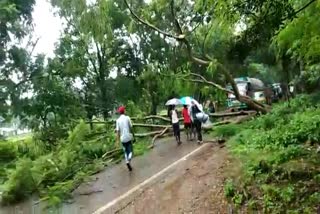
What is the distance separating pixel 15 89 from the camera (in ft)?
83.6

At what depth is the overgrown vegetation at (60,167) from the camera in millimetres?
12078

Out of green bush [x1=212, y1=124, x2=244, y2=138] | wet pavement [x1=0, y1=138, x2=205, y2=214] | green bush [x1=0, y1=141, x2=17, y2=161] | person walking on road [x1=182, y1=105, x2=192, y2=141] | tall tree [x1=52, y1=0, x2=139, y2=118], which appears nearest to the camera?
wet pavement [x1=0, y1=138, x2=205, y2=214]

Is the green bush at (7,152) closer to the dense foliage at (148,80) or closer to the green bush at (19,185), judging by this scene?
the dense foliage at (148,80)

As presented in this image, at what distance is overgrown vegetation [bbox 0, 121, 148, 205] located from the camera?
1208 centimetres

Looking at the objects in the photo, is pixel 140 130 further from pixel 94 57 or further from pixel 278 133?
pixel 94 57

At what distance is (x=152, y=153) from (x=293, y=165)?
8866 mm

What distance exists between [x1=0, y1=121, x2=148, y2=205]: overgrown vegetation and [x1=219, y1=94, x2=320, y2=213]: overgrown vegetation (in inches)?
184

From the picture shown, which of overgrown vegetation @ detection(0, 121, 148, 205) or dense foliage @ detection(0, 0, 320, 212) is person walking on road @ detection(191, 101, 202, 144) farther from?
overgrown vegetation @ detection(0, 121, 148, 205)

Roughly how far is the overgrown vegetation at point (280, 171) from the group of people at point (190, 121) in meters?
3.81

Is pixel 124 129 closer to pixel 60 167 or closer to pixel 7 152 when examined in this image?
pixel 60 167

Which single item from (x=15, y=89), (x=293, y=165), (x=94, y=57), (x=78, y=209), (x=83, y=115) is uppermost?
(x=94, y=57)

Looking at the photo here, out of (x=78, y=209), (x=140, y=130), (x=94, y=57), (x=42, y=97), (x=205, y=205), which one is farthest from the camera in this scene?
(x=94, y=57)

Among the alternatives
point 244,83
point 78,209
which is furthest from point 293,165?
point 244,83

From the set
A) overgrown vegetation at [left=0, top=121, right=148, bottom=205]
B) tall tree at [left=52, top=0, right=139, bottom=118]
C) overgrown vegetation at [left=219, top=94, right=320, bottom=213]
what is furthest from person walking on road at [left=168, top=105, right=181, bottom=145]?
tall tree at [left=52, top=0, right=139, bottom=118]
